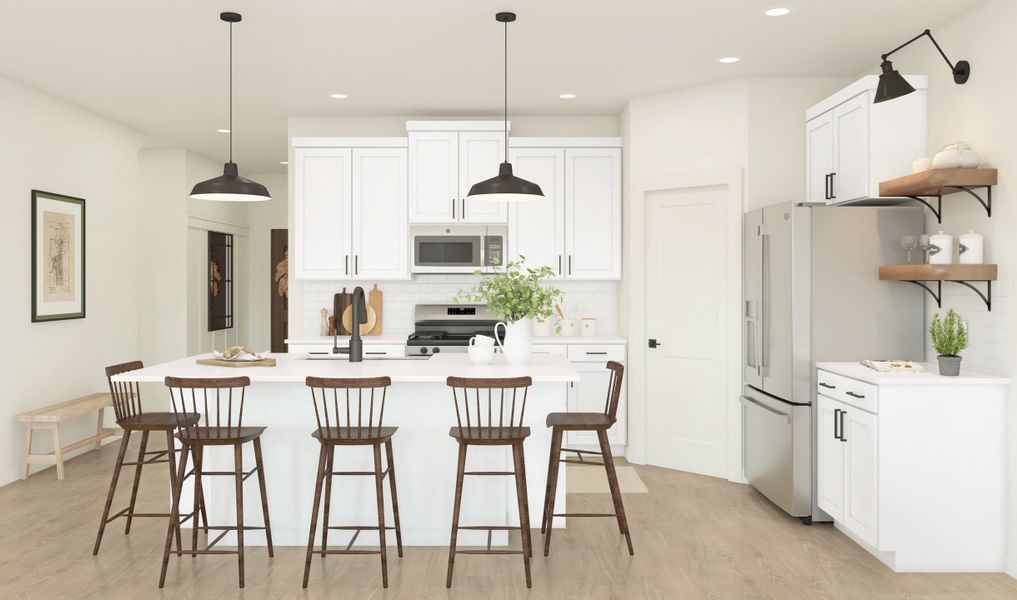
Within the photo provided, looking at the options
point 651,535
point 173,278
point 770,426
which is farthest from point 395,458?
point 173,278

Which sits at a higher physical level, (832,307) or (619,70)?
(619,70)

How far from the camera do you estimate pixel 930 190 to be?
12.9 feet

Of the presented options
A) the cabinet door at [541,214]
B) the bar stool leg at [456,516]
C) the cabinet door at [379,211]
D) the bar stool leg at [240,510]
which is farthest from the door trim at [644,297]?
the bar stool leg at [240,510]

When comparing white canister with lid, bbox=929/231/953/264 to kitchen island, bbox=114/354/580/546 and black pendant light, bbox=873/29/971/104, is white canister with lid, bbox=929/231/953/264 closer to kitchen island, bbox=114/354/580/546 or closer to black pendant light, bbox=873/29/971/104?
black pendant light, bbox=873/29/971/104

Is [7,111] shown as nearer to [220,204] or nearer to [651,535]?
[220,204]

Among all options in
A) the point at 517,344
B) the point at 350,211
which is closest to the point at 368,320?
the point at 350,211

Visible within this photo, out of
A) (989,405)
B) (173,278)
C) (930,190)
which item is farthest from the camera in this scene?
(173,278)

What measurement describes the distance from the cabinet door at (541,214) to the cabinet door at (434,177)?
49 cm

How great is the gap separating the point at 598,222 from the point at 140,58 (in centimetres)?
359

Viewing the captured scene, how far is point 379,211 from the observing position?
633 cm

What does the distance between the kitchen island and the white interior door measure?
77.0 inches

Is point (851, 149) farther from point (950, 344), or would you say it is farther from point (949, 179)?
point (950, 344)

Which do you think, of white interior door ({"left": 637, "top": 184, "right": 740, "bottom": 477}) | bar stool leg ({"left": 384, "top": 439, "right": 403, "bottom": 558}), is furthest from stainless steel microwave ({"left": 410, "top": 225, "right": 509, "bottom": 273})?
bar stool leg ({"left": 384, "top": 439, "right": 403, "bottom": 558})

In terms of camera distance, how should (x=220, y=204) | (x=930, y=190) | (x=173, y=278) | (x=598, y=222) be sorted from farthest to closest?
(x=220, y=204) < (x=173, y=278) < (x=598, y=222) < (x=930, y=190)
